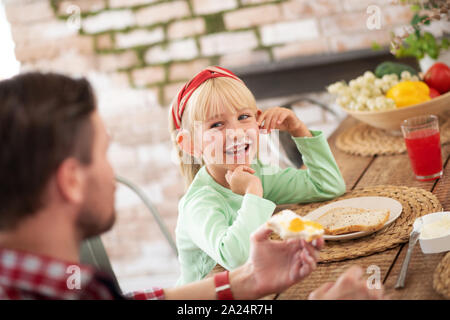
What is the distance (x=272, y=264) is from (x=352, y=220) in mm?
284

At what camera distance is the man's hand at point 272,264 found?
0.94m

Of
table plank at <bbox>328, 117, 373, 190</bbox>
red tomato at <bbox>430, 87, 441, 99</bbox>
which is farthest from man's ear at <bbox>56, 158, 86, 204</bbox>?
red tomato at <bbox>430, 87, 441, 99</bbox>

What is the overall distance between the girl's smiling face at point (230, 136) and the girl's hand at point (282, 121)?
79 mm

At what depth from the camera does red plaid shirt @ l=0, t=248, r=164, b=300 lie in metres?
0.68

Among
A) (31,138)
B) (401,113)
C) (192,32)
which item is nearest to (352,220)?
(401,113)

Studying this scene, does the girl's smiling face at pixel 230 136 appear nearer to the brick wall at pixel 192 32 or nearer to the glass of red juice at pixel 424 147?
the glass of red juice at pixel 424 147

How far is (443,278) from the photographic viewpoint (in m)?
0.89

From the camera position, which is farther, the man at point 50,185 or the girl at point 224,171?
the girl at point 224,171

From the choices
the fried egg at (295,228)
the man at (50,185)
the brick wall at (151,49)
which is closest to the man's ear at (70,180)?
the man at (50,185)

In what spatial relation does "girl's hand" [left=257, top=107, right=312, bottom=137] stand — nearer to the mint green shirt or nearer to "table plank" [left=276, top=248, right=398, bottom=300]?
the mint green shirt

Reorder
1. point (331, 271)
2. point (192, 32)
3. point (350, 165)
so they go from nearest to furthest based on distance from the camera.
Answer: point (331, 271), point (350, 165), point (192, 32)

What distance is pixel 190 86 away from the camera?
1.31 m

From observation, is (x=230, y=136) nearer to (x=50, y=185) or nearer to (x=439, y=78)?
(x=50, y=185)
